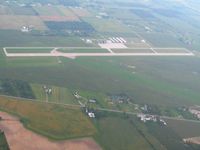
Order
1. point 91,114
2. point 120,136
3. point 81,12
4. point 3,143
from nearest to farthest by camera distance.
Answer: point 3,143, point 120,136, point 91,114, point 81,12

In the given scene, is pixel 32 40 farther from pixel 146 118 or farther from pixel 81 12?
pixel 146 118

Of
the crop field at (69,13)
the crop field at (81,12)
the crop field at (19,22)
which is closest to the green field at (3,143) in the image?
the crop field at (19,22)

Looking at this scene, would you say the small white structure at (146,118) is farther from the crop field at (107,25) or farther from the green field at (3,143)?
the crop field at (107,25)

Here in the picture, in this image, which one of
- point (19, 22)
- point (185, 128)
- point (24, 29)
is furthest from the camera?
point (19, 22)

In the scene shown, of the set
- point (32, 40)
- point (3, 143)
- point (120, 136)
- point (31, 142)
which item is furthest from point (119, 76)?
point (3, 143)

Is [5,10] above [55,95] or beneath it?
above

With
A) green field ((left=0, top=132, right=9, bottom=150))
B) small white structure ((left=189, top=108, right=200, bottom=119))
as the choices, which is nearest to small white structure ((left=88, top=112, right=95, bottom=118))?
green field ((left=0, top=132, right=9, bottom=150))

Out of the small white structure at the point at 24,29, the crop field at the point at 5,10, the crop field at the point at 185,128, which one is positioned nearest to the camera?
the crop field at the point at 185,128
